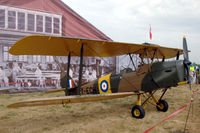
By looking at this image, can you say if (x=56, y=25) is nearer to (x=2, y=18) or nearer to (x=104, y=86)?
(x=2, y=18)

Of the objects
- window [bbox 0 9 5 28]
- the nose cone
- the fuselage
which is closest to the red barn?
window [bbox 0 9 5 28]

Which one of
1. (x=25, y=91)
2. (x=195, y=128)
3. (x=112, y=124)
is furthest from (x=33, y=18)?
(x=195, y=128)

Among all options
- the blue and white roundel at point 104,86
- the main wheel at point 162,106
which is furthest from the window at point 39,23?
the main wheel at point 162,106

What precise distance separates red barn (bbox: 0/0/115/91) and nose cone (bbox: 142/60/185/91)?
5.01 m

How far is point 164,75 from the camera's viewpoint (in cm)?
476

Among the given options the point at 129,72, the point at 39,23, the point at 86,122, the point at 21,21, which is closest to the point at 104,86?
the point at 129,72

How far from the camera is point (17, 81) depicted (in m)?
10.2

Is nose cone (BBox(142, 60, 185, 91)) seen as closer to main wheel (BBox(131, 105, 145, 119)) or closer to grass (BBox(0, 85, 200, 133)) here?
main wheel (BBox(131, 105, 145, 119))

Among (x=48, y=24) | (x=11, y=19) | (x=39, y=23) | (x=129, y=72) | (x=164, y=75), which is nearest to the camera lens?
(x=164, y=75)

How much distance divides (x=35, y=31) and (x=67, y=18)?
257 cm

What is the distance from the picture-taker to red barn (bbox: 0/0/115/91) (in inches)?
394

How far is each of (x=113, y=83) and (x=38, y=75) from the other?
6.94 m

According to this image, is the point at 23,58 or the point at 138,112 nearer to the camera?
the point at 138,112

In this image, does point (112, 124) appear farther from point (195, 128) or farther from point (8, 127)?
point (8, 127)
